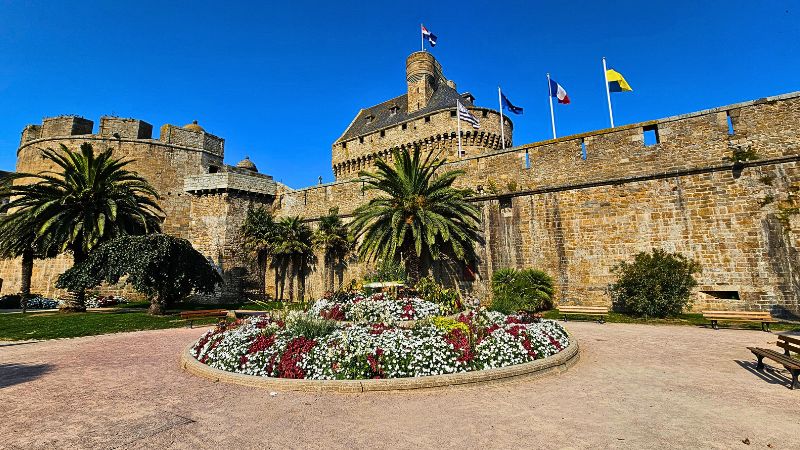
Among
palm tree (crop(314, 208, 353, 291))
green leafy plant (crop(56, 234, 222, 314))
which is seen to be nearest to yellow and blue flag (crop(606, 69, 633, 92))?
palm tree (crop(314, 208, 353, 291))

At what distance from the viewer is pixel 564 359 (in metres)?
7.40

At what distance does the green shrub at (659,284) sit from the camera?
1352cm

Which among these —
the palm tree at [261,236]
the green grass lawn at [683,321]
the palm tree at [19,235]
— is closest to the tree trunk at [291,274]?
the palm tree at [261,236]

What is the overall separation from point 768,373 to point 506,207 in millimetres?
12396

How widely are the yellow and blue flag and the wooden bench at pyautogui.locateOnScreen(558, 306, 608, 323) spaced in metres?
10.8

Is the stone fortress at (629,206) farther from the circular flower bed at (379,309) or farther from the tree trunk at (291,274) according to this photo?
the circular flower bed at (379,309)

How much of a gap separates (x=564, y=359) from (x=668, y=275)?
30.2 ft

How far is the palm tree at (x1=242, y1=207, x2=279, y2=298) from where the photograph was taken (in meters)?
25.0

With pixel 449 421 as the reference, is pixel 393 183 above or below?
above

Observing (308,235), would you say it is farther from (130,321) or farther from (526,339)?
(526,339)

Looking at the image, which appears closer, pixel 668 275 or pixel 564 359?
pixel 564 359

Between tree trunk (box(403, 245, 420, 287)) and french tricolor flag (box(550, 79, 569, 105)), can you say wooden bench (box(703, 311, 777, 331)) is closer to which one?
tree trunk (box(403, 245, 420, 287))

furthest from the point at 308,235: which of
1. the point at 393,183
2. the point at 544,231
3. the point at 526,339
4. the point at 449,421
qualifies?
the point at 449,421

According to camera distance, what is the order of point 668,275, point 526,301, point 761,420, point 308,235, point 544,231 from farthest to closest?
point 308,235
point 544,231
point 526,301
point 668,275
point 761,420
